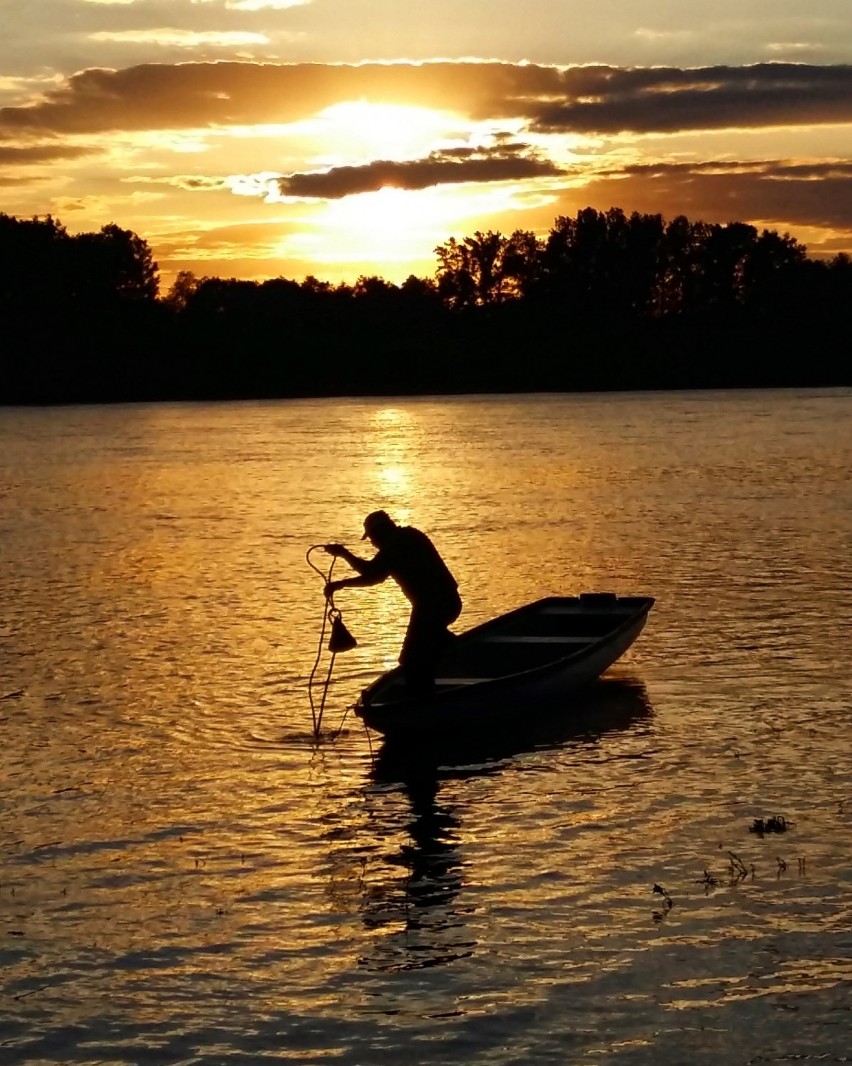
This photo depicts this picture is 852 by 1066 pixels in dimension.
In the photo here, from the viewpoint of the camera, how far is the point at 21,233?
493 ft

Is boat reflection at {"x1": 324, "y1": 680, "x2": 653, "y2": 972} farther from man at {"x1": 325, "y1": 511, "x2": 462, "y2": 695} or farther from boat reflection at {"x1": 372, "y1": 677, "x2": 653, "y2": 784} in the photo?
man at {"x1": 325, "y1": 511, "x2": 462, "y2": 695}

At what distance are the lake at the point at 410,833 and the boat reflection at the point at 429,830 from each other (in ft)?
0.11

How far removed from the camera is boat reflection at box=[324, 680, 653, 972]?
10.9 m

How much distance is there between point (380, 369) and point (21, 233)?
3366 cm

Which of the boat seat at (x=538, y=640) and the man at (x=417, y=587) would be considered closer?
the man at (x=417, y=587)

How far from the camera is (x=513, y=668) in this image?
60.6 ft

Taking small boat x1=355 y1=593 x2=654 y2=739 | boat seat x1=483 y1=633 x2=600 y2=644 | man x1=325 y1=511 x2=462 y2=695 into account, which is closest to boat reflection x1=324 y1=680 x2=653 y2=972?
small boat x1=355 y1=593 x2=654 y2=739

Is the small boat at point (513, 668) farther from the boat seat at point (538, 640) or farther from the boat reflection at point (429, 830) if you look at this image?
the boat reflection at point (429, 830)

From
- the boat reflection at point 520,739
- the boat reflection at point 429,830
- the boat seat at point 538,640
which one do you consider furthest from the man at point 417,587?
the boat seat at point 538,640

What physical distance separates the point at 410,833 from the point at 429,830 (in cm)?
15

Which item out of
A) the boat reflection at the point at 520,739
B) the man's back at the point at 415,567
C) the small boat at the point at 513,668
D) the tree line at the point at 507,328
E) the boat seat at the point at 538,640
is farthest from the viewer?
the tree line at the point at 507,328

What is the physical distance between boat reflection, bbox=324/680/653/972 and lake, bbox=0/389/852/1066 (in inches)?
1.4

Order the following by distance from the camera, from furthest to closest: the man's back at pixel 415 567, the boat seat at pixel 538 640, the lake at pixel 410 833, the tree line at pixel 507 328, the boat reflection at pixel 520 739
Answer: the tree line at pixel 507 328 < the boat seat at pixel 538 640 < the man's back at pixel 415 567 < the boat reflection at pixel 520 739 < the lake at pixel 410 833

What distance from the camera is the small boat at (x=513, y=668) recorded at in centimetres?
1574
